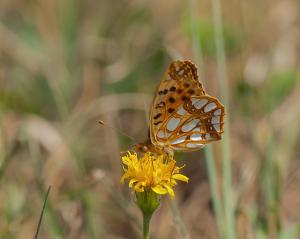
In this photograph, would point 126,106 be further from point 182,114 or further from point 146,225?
point 146,225

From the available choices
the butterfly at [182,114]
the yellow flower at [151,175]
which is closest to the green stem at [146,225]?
the yellow flower at [151,175]

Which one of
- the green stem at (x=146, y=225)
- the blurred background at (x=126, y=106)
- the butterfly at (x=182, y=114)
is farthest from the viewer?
the blurred background at (x=126, y=106)

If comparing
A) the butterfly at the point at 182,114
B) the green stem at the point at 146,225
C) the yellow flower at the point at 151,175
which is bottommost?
the green stem at the point at 146,225

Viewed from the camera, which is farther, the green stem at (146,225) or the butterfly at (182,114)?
the butterfly at (182,114)

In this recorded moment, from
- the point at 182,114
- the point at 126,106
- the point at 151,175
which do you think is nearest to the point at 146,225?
the point at 151,175

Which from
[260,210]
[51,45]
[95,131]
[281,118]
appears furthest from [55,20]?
[260,210]

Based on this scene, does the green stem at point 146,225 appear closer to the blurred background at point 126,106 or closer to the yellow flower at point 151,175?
the yellow flower at point 151,175
